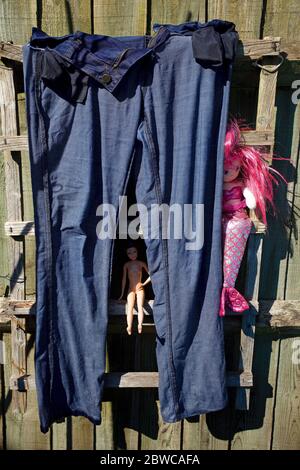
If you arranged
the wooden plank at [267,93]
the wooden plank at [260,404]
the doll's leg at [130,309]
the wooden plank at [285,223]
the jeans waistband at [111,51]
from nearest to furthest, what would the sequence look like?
the jeans waistband at [111,51], the wooden plank at [267,93], the doll's leg at [130,309], the wooden plank at [285,223], the wooden plank at [260,404]

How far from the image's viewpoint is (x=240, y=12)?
1.70m

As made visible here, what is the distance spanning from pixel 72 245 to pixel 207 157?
22.8 inches

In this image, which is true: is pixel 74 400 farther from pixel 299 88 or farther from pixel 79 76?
pixel 299 88

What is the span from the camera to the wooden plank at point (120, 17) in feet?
5.58

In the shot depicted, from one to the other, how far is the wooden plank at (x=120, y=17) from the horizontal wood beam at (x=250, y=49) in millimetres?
367

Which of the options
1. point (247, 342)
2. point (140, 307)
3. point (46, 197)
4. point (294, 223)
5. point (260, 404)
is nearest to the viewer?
point (46, 197)

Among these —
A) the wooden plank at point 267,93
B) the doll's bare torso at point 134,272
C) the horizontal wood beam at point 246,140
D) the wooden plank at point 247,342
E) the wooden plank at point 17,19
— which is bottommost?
the wooden plank at point 247,342

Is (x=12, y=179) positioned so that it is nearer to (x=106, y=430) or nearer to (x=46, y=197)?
(x=46, y=197)

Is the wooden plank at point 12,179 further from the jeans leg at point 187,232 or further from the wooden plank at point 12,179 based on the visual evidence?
the jeans leg at point 187,232

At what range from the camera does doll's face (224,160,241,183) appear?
1.61 metres

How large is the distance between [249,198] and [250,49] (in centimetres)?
52

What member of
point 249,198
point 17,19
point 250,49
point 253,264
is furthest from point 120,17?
point 253,264

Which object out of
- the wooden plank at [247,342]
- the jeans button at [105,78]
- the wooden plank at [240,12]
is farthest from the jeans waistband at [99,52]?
the wooden plank at [247,342]

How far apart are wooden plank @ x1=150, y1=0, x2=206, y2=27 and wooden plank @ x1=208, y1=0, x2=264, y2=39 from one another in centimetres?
4
